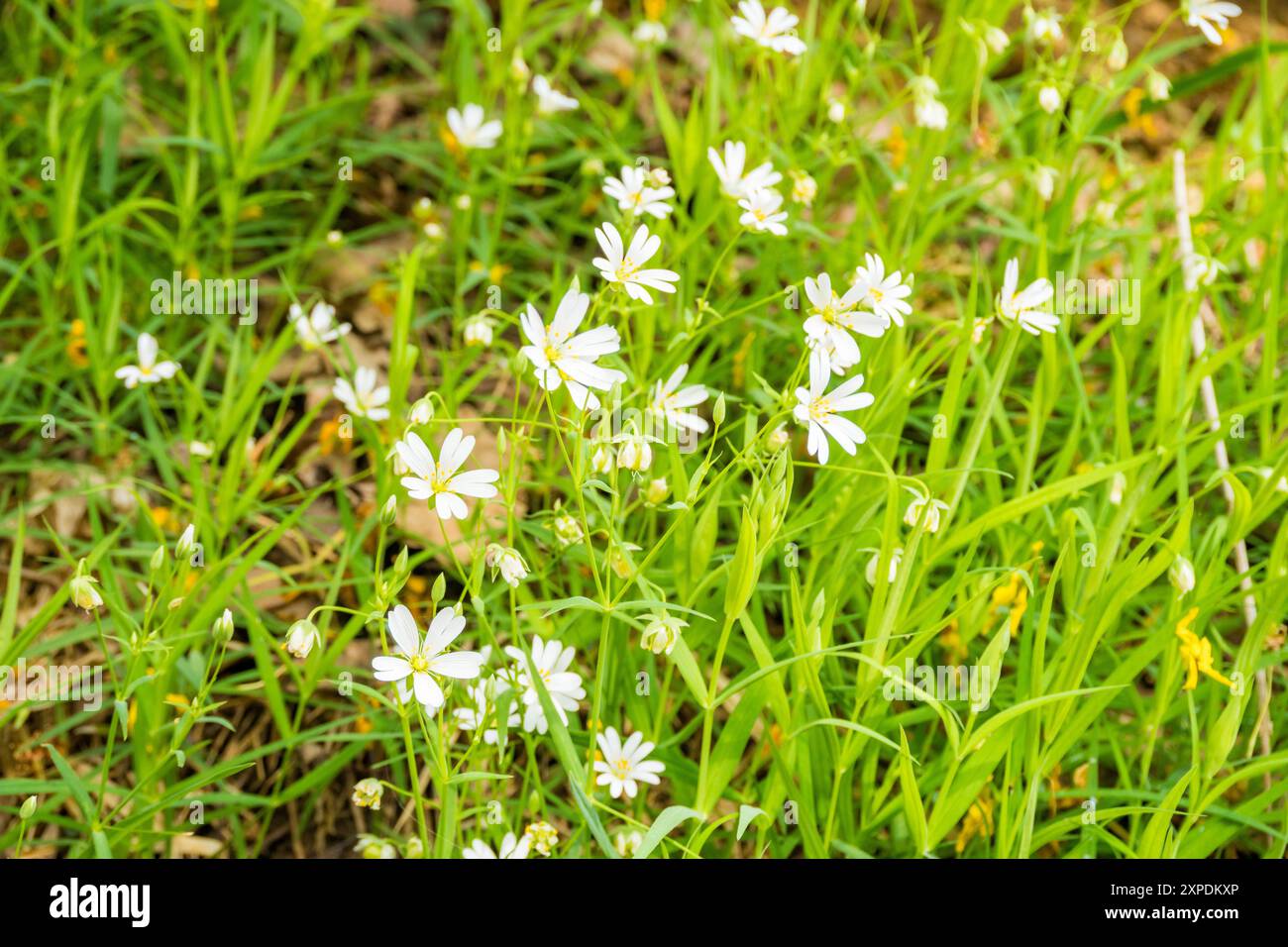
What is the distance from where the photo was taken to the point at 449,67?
287 cm

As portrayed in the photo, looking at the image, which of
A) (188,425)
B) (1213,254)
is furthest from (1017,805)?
(188,425)

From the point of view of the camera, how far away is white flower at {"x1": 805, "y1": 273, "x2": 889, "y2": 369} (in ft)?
5.11

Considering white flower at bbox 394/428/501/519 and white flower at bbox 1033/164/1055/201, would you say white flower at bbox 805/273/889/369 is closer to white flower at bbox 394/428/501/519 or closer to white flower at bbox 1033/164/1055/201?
white flower at bbox 394/428/501/519

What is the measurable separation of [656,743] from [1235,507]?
952mm

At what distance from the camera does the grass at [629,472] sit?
167cm

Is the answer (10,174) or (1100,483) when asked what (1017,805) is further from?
(10,174)

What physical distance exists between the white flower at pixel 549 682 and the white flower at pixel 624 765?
0.25ft

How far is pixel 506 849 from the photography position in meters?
1.66

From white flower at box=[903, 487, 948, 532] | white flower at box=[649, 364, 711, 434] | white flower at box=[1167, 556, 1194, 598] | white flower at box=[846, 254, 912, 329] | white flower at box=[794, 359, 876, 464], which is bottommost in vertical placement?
white flower at box=[1167, 556, 1194, 598]

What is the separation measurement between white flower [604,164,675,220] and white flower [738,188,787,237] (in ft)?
0.37

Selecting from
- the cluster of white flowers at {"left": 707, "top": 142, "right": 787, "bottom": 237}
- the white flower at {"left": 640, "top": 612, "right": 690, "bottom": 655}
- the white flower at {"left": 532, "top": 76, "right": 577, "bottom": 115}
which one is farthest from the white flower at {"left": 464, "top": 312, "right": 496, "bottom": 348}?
the white flower at {"left": 532, "top": 76, "right": 577, "bottom": 115}

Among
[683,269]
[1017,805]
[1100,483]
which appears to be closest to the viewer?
[1017,805]

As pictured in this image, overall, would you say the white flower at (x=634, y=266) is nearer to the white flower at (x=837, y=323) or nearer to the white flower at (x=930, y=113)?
the white flower at (x=837, y=323)

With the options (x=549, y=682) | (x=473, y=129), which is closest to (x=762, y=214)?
(x=549, y=682)
